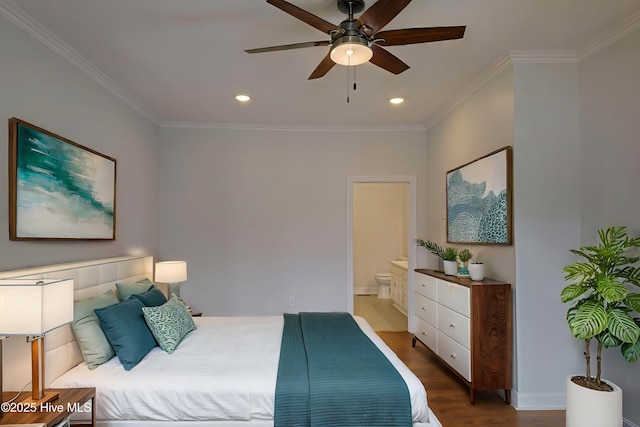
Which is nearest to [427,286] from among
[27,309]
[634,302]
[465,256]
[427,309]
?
[427,309]

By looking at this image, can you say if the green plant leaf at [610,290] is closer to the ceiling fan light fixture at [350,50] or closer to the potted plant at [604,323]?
the potted plant at [604,323]

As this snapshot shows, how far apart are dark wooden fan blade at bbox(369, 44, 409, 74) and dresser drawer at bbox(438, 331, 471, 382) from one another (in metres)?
2.22

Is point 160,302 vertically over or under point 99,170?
under

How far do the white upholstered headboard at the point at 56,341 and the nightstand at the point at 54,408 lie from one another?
0.13 m

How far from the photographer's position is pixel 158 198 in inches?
188

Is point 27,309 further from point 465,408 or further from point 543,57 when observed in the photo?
point 543,57

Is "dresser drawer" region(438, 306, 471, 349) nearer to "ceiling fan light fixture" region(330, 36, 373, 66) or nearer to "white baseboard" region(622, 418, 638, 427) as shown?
"white baseboard" region(622, 418, 638, 427)

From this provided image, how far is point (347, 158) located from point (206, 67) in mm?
2313

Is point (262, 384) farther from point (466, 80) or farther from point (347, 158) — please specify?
point (347, 158)

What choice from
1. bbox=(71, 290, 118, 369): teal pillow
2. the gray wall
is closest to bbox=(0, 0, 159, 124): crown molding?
bbox=(71, 290, 118, 369): teal pillow

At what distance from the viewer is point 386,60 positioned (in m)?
2.32

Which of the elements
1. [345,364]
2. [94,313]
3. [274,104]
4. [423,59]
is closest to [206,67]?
[274,104]

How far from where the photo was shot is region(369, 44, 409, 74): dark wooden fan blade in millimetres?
2219

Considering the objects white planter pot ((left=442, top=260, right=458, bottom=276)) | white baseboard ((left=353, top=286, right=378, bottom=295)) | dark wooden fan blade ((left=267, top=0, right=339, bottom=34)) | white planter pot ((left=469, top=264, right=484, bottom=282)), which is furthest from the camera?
white baseboard ((left=353, top=286, right=378, bottom=295))
